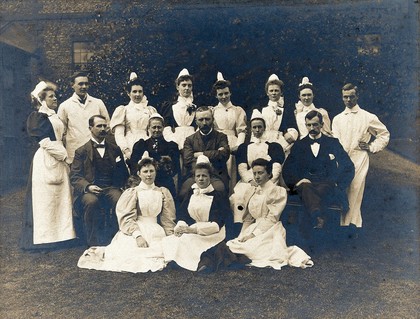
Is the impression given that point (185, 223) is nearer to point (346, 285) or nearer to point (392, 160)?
point (346, 285)

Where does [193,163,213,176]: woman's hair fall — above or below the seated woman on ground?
above

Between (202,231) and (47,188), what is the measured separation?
1.48 meters

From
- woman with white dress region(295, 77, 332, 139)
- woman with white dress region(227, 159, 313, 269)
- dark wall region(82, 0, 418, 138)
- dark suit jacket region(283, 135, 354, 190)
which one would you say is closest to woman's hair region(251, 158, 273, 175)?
woman with white dress region(227, 159, 313, 269)

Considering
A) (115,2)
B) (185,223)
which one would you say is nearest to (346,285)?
(185,223)

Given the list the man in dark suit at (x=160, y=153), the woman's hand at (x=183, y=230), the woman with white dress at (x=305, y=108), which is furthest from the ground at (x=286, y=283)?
the man in dark suit at (x=160, y=153)

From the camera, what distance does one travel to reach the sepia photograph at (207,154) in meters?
4.01

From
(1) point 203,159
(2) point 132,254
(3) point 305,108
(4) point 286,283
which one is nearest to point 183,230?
A: (2) point 132,254

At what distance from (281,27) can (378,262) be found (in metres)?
2.29

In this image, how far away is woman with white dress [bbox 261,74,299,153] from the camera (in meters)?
4.09

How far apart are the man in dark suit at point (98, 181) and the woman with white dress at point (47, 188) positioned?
0.48ft

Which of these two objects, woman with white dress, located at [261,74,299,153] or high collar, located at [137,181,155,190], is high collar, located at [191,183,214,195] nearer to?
high collar, located at [137,181,155,190]

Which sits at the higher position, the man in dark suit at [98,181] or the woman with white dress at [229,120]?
the woman with white dress at [229,120]

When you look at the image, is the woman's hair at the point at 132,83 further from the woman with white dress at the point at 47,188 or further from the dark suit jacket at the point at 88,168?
the woman with white dress at the point at 47,188

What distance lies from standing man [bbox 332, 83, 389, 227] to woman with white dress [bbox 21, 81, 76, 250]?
2513 millimetres
